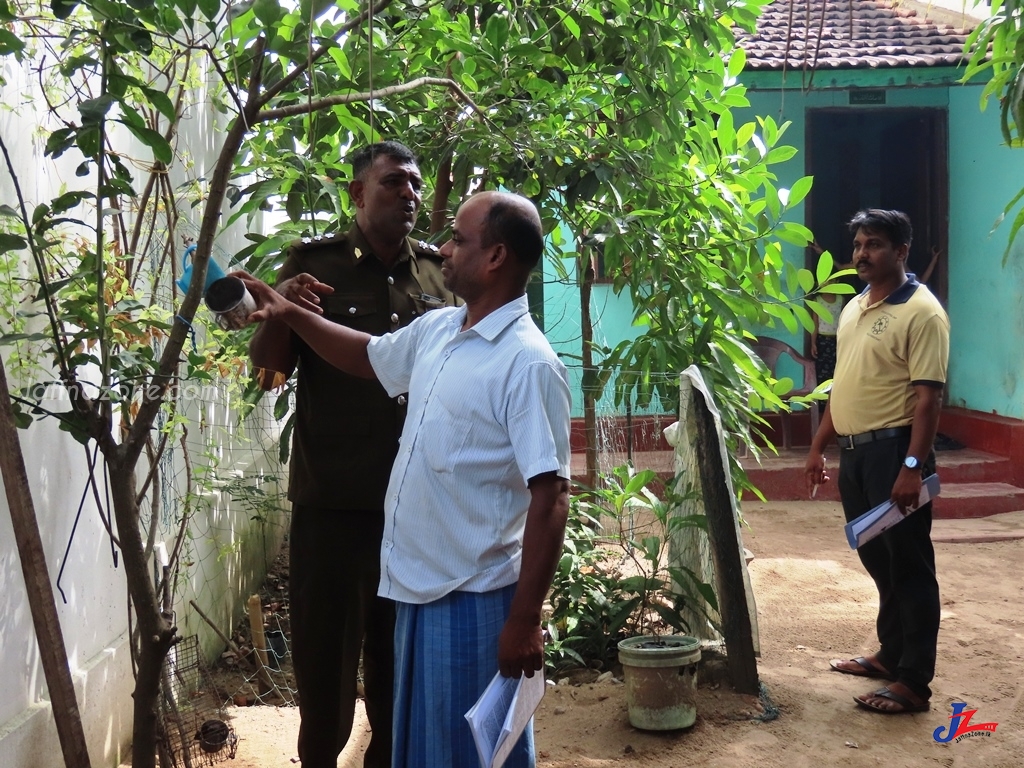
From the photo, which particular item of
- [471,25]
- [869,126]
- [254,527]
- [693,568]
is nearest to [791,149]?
[471,25]

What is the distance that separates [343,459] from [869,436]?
2409mm

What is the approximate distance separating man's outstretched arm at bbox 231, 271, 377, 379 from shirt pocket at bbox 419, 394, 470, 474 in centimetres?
43

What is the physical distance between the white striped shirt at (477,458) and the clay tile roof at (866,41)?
297 inches

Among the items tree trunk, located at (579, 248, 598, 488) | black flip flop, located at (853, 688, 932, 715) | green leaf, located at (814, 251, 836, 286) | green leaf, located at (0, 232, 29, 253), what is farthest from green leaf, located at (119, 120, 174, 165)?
black flip flop, located at (853, 688, 932, 715)

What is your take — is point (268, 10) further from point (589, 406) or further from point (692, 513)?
point (589, 406)

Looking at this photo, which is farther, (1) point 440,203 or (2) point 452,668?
(1) point 440,203

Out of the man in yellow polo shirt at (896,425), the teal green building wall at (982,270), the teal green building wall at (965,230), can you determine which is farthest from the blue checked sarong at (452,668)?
the teal green building wall at (982,270)

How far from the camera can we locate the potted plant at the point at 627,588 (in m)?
4.14

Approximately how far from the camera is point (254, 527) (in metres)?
6.10

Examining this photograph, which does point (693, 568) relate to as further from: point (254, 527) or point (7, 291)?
point (7, 291)

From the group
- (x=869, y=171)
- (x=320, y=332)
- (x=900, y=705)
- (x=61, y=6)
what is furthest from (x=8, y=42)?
(x=869, y=171)

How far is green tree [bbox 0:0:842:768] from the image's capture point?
2795mm

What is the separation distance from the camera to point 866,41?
33.8 ft

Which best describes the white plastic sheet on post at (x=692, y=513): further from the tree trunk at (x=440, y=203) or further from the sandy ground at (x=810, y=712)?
the tree trunk at (x=440, y=203)
